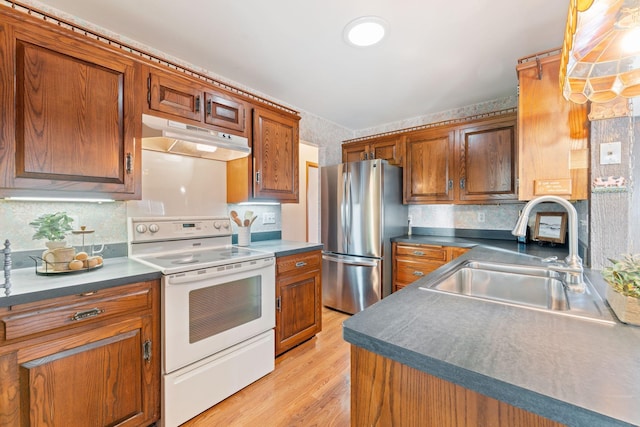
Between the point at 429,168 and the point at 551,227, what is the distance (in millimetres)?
1217

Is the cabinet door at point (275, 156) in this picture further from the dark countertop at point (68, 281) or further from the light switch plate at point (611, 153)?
the light switch plate at point (611, 153)

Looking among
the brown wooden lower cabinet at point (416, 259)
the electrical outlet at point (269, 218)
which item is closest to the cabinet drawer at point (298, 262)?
the electrical outlet at point (269, 218)

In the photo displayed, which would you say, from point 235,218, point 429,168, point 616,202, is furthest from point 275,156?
point 616,202

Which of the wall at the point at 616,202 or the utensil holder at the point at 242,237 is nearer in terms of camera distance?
the wall at the point at 616,202

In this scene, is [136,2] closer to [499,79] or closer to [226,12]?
[226,12]

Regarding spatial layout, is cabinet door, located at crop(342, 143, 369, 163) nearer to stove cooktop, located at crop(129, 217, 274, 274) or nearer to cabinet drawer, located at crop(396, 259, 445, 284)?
cabinet drawer, located at crop(396, 259, 445, 284)

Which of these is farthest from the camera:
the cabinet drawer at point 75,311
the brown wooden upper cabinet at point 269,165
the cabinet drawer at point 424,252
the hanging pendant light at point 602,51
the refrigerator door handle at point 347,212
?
the refrigerator door handle at point 347,212

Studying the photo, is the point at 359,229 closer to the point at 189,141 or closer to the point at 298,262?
the point at 298,262

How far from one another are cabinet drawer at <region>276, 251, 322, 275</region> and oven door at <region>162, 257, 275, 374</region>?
12cm

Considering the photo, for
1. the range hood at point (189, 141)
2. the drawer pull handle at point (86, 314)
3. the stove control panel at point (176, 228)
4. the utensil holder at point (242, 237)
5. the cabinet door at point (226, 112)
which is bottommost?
the drawer pull handle at point (86, 314)

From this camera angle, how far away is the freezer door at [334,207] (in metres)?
3.12

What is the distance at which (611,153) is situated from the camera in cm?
139

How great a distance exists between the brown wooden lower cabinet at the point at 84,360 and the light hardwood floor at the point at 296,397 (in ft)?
1.35

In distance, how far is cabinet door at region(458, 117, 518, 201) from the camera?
257cm
